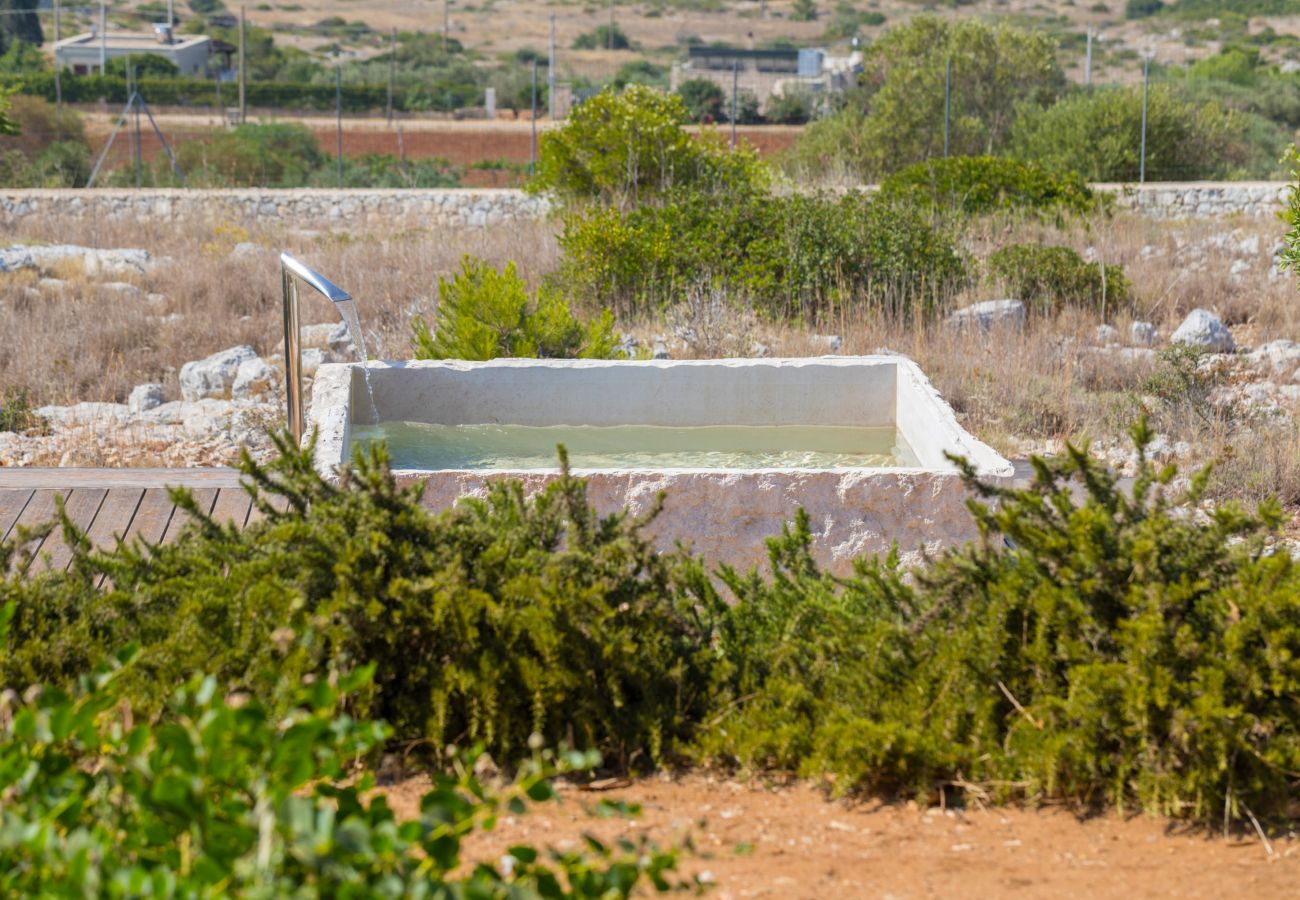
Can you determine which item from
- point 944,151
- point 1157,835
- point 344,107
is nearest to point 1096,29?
point 344,107

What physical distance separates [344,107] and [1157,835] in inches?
1381

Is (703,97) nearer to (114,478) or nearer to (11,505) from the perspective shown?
(114,478)

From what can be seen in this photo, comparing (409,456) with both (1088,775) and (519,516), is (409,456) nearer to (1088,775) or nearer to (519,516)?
(519,516)

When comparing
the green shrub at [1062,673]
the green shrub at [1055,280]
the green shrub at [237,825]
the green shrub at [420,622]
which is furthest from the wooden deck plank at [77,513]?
the green shrub at [1055,280]

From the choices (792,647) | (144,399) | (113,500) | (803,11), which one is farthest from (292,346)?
(803,11)

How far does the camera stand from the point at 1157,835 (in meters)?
2.59

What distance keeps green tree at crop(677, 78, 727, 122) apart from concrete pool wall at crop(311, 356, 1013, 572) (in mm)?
29671

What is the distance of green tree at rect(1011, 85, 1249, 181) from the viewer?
62.8 feet

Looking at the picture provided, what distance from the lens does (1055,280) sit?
390 inches

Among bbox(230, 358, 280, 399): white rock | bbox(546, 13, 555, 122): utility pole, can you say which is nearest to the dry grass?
bbox(230, 358, 280, 399): white rock

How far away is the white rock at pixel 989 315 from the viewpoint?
8.94m

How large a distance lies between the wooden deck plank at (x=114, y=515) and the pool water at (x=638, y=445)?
0.81 meters

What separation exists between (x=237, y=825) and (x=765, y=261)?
8.19 meters

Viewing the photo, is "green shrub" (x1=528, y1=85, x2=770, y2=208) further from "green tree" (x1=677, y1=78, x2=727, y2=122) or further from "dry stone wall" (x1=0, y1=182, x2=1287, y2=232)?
"green tree" (x1=677, y1=78, x2=727, y2=122)
